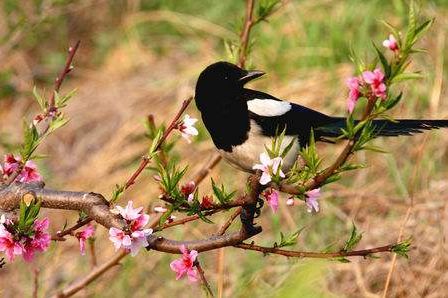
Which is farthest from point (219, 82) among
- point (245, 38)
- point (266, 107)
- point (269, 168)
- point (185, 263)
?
point (269, 168)

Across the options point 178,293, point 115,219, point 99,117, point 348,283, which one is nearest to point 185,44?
point 99,117

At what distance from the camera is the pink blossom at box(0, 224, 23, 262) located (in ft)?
6.65

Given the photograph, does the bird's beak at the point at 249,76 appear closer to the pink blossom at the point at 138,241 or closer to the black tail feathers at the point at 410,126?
the black tail feathers at the point at 410,126

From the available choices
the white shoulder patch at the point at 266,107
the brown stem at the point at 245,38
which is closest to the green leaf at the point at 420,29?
the white shoulder patch at the point at 266,107

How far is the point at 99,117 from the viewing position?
21.2 ft

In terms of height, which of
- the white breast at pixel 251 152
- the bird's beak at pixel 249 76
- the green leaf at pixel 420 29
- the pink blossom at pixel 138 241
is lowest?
the white breast at pixel 251 152

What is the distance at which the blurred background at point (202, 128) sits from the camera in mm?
4117

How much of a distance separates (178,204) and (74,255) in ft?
11.2

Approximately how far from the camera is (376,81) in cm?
170

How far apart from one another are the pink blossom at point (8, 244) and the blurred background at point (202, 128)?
3.60 ft

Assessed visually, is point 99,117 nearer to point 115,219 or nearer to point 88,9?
point 88,9

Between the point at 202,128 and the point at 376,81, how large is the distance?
341 centimetres

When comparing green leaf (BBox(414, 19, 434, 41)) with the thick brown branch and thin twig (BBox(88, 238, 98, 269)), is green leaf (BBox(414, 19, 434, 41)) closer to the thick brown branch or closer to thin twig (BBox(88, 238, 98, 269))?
the thick brown branch

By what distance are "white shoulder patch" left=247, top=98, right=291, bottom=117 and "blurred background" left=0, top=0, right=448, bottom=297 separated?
0.22m
